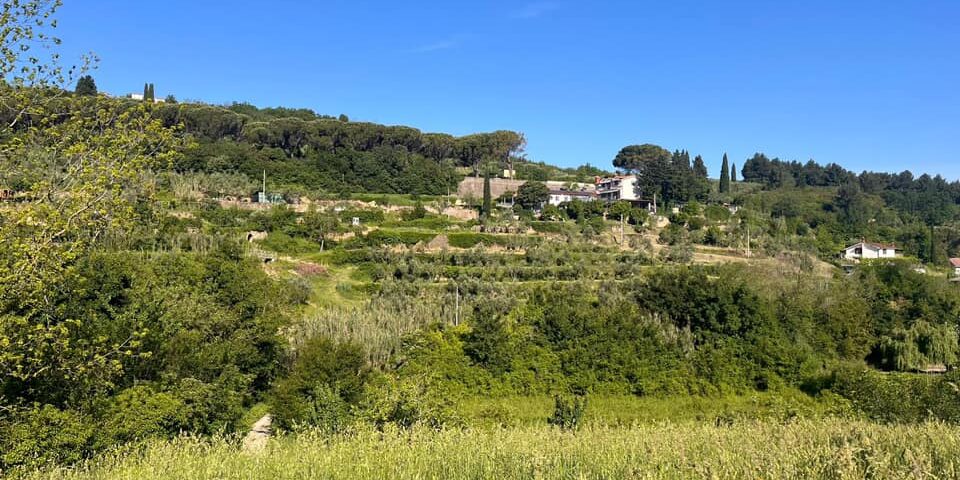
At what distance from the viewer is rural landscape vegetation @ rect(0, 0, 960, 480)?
527cm

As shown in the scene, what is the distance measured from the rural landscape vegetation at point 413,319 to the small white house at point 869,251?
0.78 feet

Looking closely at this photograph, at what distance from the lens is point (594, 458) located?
4.26 metres

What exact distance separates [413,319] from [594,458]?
67.5ft

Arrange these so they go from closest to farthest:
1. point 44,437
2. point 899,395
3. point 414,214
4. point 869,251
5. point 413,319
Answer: point 44,437, point 899,395, point 413,319, point 414,214, point 869,251

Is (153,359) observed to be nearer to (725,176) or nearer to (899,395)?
(899,395)

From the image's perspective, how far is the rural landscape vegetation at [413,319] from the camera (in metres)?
5.27

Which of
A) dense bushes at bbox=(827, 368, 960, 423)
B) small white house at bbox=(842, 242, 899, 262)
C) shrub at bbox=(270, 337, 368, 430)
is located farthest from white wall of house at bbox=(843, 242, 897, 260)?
shrub at bbox=(270, 337, 368, 430)

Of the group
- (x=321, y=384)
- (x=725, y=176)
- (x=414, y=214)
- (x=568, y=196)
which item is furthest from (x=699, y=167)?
(x=321, y=384)

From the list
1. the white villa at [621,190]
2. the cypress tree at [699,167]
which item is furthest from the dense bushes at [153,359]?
the cypress tree at [699,167]

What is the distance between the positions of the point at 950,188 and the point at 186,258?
114 m

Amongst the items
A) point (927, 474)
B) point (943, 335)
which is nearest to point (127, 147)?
point (927, 474)

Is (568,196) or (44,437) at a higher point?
(568,196)

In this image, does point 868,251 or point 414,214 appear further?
point 868,251

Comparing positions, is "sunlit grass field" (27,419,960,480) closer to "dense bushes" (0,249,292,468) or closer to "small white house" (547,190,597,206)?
"dense bushes" (0,249,292,468)
